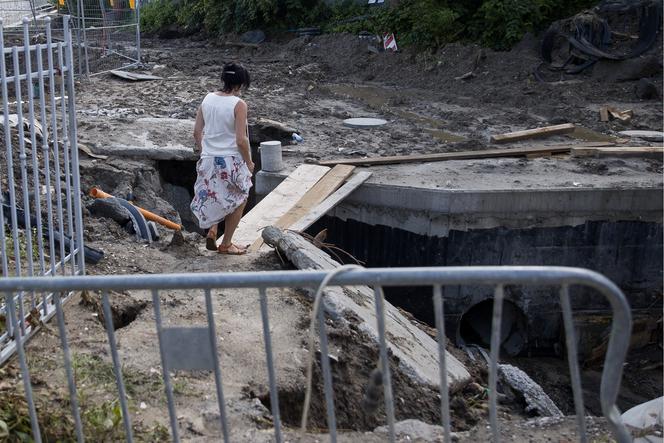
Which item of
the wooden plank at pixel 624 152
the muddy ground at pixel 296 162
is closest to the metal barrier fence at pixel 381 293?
the muddy ground at pixel 296 162

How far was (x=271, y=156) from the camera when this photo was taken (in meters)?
10.0

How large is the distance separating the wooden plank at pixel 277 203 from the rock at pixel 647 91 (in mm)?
8213

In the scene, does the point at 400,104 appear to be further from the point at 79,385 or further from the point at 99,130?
the point at 79,385

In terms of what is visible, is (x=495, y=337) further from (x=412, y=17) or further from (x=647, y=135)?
(x=412, y=17)

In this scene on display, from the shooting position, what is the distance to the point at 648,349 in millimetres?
10500

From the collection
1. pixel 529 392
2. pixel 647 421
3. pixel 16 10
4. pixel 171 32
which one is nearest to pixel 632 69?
pixel 529 392

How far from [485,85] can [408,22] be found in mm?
4637

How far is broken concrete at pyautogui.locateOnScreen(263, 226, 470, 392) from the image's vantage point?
5363 mm

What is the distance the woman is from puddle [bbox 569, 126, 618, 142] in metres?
7.26

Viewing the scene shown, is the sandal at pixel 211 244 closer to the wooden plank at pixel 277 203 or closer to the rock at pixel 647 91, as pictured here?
the wooden plank at pixel 277 203

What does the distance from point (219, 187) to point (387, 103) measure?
9093mm

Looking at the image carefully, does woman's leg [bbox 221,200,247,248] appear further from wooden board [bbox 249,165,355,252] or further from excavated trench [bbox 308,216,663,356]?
excavated trench [bbox 308,216,663,356]

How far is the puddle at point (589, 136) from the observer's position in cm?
1206

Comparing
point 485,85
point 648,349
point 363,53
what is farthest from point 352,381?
point 363,53
